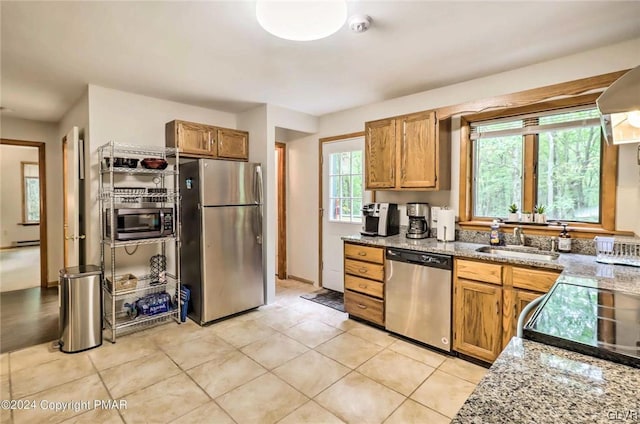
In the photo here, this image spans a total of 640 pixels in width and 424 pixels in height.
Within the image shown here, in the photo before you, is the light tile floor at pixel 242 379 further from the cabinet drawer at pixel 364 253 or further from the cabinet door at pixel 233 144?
the cabinet door at pixel 233 144

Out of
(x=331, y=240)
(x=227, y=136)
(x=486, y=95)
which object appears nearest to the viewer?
(x=486, y=95)

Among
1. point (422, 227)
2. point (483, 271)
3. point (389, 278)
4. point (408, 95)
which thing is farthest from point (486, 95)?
point (389, 278)

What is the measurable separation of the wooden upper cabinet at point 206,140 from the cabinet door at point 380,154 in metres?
1.60

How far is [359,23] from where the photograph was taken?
2031 mm

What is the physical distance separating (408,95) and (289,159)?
6.98ft

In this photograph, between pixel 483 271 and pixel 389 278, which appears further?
pixel 389 278

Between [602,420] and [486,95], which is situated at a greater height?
[486,95]

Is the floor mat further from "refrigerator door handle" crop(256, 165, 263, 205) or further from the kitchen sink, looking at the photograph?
the kitchen sink

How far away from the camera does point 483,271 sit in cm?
248

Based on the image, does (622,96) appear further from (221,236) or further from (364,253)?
(221,236)

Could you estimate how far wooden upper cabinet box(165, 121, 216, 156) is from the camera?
11.6 feet

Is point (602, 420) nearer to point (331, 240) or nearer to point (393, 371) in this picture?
point (393, 371)

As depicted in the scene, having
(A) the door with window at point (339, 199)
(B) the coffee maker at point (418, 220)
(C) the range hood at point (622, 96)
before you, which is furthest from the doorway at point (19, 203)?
(C) the range hood at point (622, 96)

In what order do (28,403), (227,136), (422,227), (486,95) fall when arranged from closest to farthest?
(28,403), (486,95), (422,227), (227,136)
